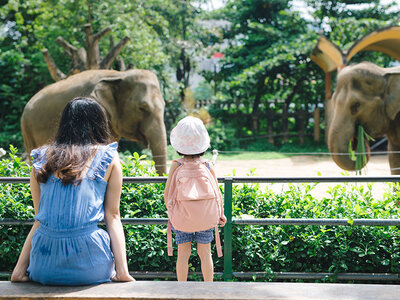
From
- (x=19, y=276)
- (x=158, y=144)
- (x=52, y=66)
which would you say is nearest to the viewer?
(x=19, y=276)

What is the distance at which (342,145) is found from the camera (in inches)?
280

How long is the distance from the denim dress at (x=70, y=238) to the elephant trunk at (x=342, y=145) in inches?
212

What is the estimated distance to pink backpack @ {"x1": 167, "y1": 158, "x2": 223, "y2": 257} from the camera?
3.11 metres

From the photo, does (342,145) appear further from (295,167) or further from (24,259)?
(295,167)

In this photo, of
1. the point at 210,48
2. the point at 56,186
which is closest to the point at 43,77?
the point at 210,48

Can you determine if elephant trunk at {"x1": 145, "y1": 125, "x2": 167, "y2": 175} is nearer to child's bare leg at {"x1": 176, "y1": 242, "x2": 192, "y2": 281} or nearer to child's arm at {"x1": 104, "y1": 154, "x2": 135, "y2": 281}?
child's bare leg at {"x1": 176, "y1": 242, "x2": 192, "y2": 281}

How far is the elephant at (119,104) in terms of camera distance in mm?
7406

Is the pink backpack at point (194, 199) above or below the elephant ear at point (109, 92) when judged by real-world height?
below

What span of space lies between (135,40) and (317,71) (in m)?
9.34

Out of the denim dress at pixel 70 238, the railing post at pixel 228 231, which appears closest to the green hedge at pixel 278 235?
the railing post at pixel 228 231

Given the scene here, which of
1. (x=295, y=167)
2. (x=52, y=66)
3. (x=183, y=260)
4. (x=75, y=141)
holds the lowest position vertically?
(x=183, y=260)

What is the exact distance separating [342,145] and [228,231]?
4.00 m

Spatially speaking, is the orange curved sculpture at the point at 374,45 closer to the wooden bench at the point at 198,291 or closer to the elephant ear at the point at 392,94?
the elephant ear at the point at 392,94

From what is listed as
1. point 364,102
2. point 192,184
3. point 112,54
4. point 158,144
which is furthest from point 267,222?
point 112,54
